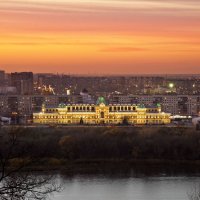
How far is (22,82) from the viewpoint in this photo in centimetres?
8144

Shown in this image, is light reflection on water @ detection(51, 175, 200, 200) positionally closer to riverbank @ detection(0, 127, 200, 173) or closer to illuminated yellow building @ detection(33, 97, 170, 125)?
riverbank @ detection(0, 127, 200, 173)

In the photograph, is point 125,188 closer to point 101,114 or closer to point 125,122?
point 125,122

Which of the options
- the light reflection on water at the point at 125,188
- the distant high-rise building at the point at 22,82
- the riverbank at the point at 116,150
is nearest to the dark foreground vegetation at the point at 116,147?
the riverbank at the point at 116,150

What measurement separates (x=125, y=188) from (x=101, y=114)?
1308 inches

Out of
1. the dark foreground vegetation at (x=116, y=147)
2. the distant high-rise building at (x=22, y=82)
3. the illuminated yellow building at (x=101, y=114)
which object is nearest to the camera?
the dark foreground vegetation at (x=116, y=147)

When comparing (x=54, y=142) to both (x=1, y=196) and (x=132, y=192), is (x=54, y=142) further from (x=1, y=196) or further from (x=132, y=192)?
(x=1, y=196)

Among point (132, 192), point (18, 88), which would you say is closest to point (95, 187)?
point (132, 192)

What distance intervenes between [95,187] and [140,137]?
44.8 ft

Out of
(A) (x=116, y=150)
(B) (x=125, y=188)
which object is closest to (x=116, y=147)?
(A) (x=116, y=150)

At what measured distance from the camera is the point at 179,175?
21938 millimetres

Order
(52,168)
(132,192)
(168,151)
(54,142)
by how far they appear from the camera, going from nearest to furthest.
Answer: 1. (132,192)
2. (52,168)
3. (168,151)
4. (54,142)

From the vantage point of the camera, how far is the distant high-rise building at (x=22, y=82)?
78875mm

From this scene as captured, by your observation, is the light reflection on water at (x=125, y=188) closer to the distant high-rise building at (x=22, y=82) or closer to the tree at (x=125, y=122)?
the tree at (x=125, y=122)

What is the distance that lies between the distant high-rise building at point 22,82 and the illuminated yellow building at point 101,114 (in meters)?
24.6
